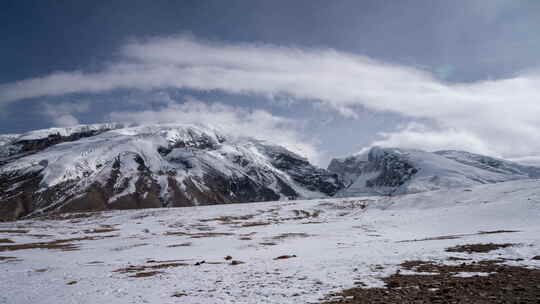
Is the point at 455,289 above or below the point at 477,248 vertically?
above

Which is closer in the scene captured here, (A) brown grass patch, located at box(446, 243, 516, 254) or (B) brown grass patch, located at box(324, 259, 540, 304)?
(B) brown grass patch, located at box(324, 259, 540, 304)

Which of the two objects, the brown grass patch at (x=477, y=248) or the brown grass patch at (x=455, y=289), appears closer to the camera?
the brown grass patch at (x=455, y=289)

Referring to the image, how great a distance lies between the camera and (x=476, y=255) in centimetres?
2211

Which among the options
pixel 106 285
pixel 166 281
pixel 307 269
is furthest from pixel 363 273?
pixel 106 285

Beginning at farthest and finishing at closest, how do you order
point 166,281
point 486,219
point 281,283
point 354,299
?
point 486,219 < point 166,281 < point 281,283 < point 354,299

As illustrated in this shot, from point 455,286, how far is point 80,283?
81.0 feet

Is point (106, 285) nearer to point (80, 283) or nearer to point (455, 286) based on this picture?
point (80, 283)

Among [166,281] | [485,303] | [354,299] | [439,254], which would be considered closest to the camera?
[485,303]

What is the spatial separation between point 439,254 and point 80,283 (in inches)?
1058

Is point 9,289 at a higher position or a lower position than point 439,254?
lower

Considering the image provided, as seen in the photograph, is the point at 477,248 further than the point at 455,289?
Yes

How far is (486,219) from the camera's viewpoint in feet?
171

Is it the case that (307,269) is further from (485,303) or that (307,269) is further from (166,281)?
(485,303)

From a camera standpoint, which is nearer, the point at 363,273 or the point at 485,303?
the point at 485,303
